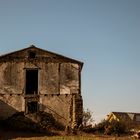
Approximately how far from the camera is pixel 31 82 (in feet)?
119

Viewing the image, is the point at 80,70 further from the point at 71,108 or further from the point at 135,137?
the point at 135,137

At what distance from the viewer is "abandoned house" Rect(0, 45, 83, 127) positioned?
3309 cm

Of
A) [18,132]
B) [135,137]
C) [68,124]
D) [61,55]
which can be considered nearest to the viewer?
[135,137]

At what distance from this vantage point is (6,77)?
33.9 metres

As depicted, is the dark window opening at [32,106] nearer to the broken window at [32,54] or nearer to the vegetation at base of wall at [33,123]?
the vegetation at base of wall at [33,123]

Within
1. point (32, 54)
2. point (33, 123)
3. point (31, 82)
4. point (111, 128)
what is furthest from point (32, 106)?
point (111, 128)

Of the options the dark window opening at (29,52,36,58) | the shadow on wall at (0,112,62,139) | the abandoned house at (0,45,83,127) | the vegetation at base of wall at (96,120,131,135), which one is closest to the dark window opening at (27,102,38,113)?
the abandoned house at (0,45,83,127)

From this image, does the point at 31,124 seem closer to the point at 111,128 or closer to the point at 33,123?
the point at 33,123

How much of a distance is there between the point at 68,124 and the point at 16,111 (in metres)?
4.85

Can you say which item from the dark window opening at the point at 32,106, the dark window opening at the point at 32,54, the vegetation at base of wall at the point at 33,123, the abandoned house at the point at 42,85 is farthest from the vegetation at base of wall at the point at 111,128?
the dark window opening at the point at 32,54

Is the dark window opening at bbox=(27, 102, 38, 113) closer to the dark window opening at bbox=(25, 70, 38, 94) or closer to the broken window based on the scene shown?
the dark window opening at bbox=(25, 70, 38, 94)

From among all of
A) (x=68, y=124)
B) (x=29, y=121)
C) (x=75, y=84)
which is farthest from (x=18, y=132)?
(x=75, y=84)

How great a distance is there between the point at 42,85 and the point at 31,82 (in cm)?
279

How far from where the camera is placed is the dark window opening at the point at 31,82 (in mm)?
34469
